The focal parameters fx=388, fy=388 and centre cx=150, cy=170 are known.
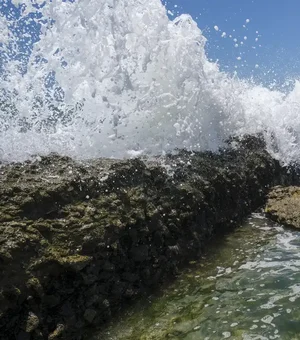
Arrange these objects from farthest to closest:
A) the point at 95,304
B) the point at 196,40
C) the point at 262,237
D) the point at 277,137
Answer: the point at 277,137 → the point at 196,40 → the point at 262,237 → the point at 95,304

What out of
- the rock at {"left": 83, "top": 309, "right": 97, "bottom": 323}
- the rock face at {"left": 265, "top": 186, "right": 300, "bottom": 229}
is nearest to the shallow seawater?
the rock at {"left": 83, "top": 309, "right": 97, "bottom": 323}

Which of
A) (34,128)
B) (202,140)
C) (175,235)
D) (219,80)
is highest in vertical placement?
(219,80)

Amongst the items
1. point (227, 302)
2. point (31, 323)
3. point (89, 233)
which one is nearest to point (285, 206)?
Result: point (227, 302)

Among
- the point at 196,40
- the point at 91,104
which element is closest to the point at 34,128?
the point at 91,104

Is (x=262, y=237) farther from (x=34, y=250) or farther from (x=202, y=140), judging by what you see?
(x=34, y=250)

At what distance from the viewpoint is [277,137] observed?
31.0 ft

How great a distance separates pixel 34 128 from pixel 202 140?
3050 millimetres

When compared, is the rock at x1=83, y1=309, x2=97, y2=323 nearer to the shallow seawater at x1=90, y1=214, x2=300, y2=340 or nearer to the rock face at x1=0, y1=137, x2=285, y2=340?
the rock face at x1=0, y1=137, x2=285, y2=340

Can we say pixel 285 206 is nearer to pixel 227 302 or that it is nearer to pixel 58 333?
pixel 227 302

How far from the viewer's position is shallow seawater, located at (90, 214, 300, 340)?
12.8 feet

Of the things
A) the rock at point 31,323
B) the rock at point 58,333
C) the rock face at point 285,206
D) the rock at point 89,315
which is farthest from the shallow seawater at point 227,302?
the rock face at point 285,206

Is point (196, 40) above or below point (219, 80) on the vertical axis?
above

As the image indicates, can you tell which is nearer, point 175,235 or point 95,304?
point 95,304

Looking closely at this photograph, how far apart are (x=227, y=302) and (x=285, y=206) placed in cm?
353
